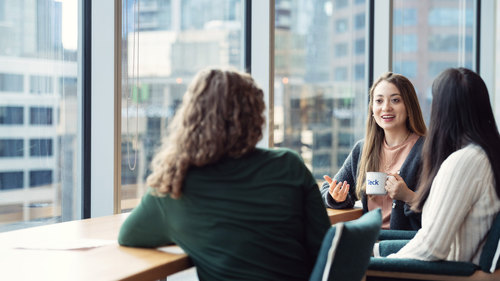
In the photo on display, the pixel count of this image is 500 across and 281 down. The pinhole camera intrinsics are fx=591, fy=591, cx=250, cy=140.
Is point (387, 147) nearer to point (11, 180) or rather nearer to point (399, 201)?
point (399, 201)

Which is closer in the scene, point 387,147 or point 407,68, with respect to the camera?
point 387,147

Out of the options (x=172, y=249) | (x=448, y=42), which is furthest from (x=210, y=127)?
(x=448, y=42)

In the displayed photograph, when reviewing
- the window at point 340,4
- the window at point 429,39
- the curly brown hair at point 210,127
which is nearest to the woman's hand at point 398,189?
the curly brown hair at point 210,127

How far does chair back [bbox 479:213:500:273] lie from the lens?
1.70m

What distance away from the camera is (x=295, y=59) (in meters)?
3.95

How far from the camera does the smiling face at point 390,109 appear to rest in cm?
262

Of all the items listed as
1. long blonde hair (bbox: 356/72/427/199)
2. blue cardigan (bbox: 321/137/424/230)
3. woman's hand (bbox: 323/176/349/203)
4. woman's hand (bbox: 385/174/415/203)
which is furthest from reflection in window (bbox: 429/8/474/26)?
woman's hand (bbox: 385/174/415/203)

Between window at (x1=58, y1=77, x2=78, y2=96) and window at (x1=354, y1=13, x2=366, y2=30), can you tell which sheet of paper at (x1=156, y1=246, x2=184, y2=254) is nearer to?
window at (x1=58, y1=77, x2=78, y2=96)

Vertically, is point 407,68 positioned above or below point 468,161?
above

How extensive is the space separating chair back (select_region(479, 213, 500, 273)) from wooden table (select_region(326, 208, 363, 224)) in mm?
754

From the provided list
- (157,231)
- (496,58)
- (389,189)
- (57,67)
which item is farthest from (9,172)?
(496,58)

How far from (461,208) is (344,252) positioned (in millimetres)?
511

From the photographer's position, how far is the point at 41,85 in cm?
246

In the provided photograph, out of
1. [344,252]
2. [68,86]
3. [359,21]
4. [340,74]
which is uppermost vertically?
[359,21]
